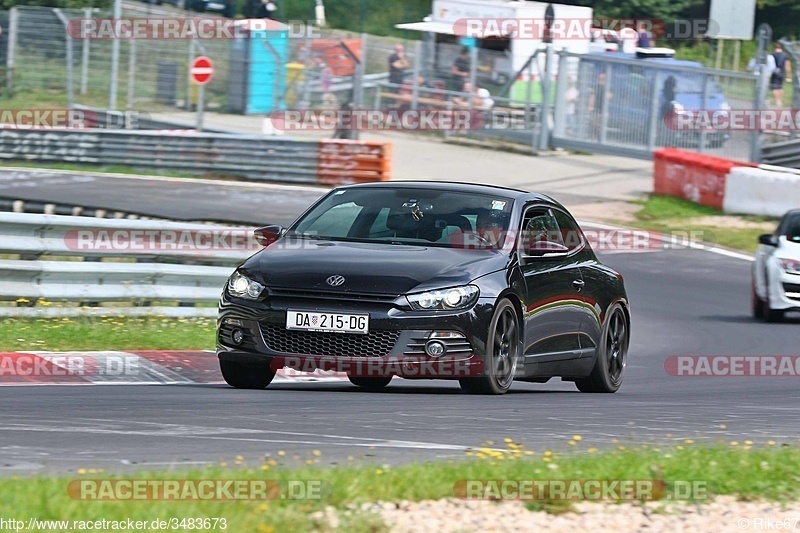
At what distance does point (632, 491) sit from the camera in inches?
226

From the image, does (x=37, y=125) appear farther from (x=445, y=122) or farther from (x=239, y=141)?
(x=445, y=122)

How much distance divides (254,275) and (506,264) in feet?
5.13

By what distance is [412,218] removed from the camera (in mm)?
9414

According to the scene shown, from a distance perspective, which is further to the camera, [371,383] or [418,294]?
[371,383]

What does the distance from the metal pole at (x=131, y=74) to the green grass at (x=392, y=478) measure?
25866mm

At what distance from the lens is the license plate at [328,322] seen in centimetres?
838

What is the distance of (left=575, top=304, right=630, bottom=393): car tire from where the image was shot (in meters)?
10.5

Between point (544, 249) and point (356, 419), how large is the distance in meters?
2.52
